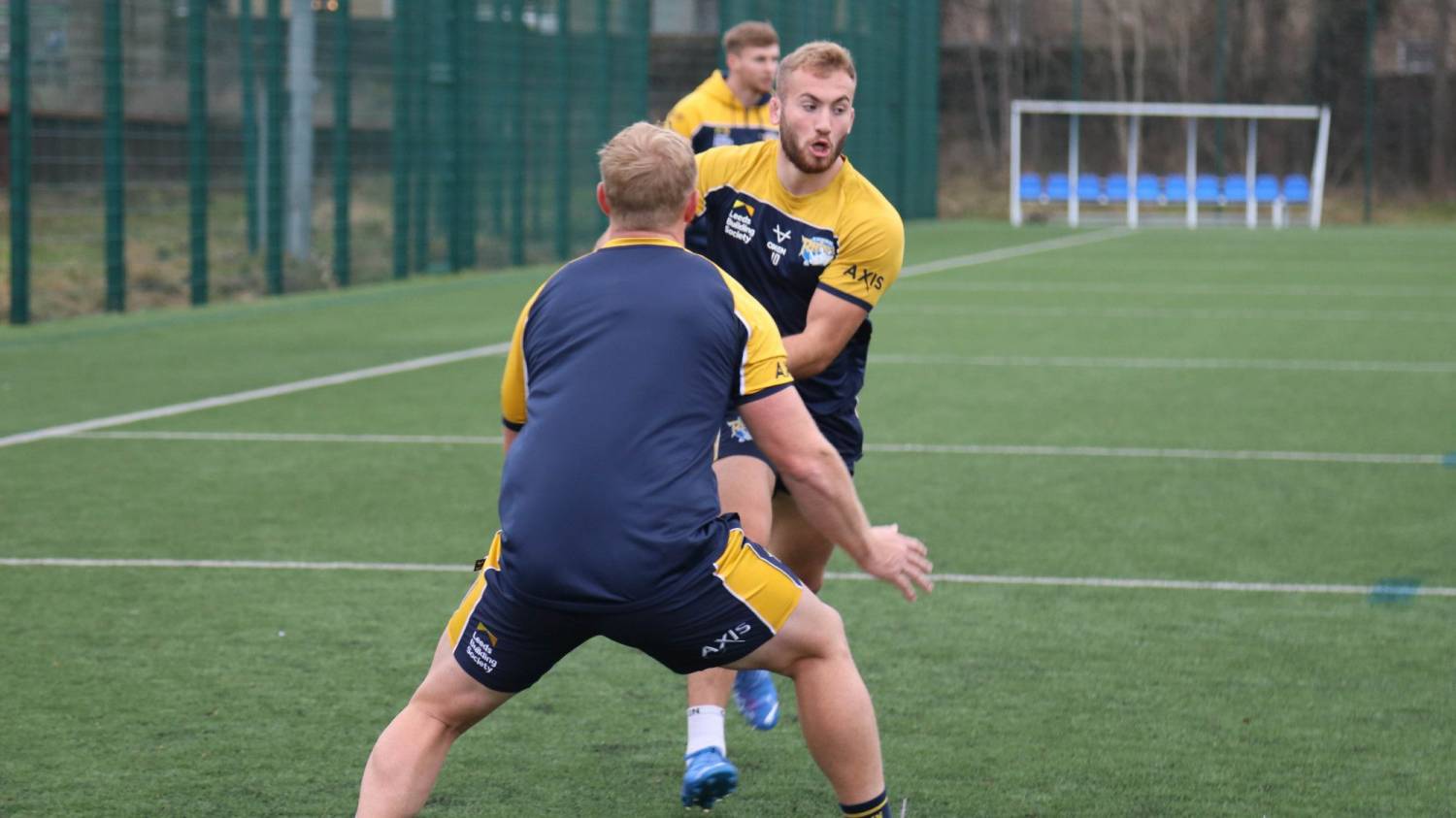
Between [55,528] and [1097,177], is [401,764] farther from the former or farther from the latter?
[1097,177]

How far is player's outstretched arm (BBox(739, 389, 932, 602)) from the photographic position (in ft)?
12.5

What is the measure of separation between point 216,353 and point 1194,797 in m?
11.0

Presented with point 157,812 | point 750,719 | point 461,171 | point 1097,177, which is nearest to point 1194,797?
point 750,719

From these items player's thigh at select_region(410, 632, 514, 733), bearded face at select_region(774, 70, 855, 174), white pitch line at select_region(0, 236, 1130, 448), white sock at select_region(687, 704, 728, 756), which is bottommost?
white pitch line at select_region(0, 236, 1130, 448)

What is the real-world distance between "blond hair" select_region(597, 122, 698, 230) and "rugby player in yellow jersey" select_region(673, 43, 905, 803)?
4.19 ft

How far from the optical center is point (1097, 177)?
41.3 meters

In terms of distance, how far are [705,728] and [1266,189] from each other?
3580cm

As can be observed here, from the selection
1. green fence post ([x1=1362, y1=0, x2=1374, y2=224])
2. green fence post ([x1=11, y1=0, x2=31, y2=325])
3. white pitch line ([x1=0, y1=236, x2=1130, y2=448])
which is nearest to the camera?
white pitch line ([x1=0, y1=236, x2=1130, y2=448])

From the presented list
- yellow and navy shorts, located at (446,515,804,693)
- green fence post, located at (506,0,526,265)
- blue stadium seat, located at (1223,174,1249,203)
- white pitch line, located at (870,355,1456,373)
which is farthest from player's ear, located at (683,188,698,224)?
blue stadium seat, located at (1223,174,1249,203)

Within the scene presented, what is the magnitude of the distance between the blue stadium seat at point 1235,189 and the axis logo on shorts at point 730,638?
36.6 meters

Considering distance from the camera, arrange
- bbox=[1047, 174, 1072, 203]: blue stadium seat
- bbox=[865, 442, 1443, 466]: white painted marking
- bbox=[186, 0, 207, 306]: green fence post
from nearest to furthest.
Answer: bbox=[865, 442, 1443, 466]: white painted marking, bbox=[186, 0, 207, 306]: green fence post, bbox=[1047, 174, 1072, 203]: blue stadium seat

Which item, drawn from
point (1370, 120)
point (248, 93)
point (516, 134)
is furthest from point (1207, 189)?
point (248, 93)

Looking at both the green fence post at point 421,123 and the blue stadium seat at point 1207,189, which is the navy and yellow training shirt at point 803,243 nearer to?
the green fence post at point 421,123

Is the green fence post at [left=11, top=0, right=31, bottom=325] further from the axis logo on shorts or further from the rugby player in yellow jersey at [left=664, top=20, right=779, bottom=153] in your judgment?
the axis logo on shorts
